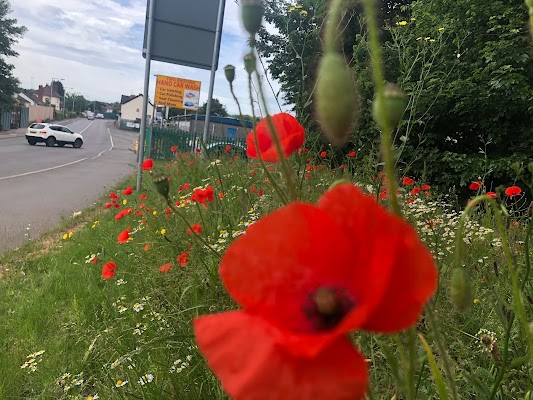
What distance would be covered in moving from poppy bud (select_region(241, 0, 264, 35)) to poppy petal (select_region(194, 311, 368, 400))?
1.35 ft

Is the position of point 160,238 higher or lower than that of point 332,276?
lower

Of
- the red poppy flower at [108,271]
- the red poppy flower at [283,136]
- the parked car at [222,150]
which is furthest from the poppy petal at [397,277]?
the parked car at [222,150]

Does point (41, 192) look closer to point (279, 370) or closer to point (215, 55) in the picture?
point (215, 55)

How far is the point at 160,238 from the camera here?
2.72m

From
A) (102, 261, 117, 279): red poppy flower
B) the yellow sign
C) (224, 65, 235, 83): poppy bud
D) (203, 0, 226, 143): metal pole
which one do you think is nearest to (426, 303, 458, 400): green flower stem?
(224, 65, 235, 83): poppy bud

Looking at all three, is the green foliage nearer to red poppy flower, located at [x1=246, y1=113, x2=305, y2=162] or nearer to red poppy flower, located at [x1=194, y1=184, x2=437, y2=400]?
red poppy flower, located at [x1=246, y1=113, x2=305, y2=162]

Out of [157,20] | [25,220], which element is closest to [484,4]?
[157,20]

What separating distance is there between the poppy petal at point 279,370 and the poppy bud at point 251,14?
41cm

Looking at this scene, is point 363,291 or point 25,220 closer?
point 363,291

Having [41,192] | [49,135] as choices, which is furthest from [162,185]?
[49,135]

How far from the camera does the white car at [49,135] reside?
865 inches

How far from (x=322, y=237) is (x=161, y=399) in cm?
130

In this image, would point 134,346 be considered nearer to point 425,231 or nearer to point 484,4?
point 425,231

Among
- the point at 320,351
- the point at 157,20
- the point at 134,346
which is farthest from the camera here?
the point at 157,20
